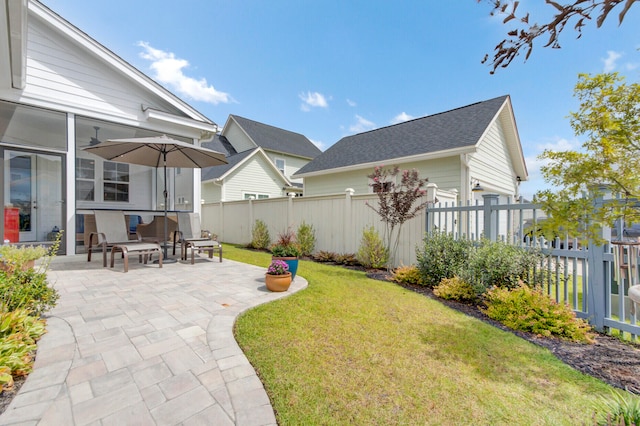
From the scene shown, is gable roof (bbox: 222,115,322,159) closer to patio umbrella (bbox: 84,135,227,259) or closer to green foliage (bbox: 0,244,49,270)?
patio umbrella (bbox: 84,135,227,259)

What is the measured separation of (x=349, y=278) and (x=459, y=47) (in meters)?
6.83

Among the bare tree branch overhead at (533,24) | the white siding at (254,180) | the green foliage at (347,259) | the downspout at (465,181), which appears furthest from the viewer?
the white siding at (254,180)

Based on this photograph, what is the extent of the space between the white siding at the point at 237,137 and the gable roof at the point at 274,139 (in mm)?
312

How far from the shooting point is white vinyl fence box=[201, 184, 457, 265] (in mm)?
6539

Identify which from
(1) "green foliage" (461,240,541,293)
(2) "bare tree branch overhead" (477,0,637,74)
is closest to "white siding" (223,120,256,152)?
(1) "green foliage" (461,240,541,293)

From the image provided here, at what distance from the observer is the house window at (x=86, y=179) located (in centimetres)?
876

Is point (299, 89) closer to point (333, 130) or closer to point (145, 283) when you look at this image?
point (333, 130)

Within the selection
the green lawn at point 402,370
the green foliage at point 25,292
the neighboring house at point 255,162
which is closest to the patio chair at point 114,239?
the green foliage at point 25,292

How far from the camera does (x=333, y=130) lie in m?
21.4

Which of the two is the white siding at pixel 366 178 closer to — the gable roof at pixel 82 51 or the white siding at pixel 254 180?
the white siding at pixel 254 180

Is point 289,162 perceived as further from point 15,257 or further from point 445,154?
point 15,257

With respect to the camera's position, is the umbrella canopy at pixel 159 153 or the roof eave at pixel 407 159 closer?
the umbrella canopy at pixel 159 153

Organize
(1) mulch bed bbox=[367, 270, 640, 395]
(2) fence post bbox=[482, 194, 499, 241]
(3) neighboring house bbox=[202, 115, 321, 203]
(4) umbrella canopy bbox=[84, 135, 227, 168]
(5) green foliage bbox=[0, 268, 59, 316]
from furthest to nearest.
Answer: (3) neighboring house bbox=[202, 115, 321, 203] → (4) umbrella canopy bbox=[84, 135, 227, 168] → (2) fence post bbox=[482, 194, 499, 241] → (5) green foliage bbox=[0, 268, 59, 316] → (1) mulch bed bbox=[367, 270, 640, 395]

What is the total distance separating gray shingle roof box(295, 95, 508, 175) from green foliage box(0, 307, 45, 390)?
10091 millimetres
